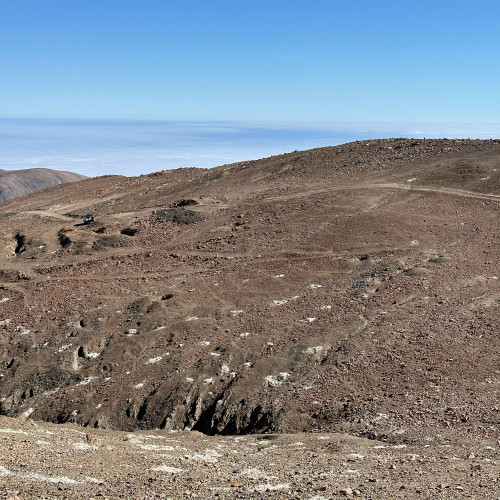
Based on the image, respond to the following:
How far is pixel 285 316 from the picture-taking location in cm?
2511

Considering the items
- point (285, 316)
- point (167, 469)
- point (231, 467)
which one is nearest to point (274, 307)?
point (285, 316)

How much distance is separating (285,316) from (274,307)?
1.01 metres

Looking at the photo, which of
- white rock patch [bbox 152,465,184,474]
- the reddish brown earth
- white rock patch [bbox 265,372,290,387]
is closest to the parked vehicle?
the reddish brown earth

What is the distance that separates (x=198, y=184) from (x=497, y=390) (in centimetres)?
3177

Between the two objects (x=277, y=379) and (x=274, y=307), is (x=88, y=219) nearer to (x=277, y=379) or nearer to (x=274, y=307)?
(x=274, y=307)

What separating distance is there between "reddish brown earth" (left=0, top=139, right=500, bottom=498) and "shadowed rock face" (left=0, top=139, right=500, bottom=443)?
89mm

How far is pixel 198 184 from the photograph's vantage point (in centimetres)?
4684

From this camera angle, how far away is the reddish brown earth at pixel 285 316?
718 inches

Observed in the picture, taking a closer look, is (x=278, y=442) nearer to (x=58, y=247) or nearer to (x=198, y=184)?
(x=58, y=247)

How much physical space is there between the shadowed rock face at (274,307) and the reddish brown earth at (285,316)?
89mm

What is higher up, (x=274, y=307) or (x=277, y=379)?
(x=274, y=307)

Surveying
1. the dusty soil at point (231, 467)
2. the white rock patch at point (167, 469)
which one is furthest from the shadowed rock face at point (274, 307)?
the white rock patch at point (167, 469)

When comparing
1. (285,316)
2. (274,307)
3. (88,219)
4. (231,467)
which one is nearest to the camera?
(231,467)

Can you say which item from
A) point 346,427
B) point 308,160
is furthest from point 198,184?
point 346,427
